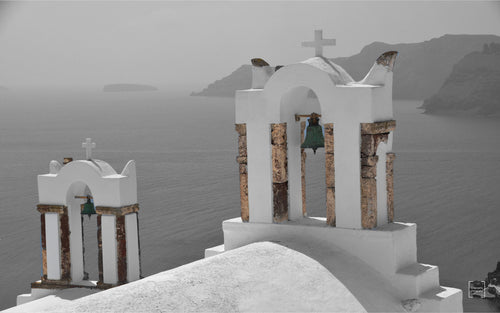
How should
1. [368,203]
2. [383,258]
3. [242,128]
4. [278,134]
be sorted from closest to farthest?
1. [383,258]
2. [368,203]
3. [278,134]
4. [242,128]

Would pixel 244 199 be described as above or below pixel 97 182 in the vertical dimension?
below

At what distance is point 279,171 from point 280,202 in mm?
500

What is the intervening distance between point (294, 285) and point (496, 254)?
98.6ft

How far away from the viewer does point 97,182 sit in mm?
12766

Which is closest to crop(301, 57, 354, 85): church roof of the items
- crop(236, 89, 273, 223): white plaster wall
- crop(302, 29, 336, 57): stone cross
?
crop(302, 29, 336, 57): stone cross

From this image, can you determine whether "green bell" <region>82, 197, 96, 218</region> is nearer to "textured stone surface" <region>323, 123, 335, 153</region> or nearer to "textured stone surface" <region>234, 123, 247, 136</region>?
"textured stone surface" <region>234, 123, 247, 136</region>

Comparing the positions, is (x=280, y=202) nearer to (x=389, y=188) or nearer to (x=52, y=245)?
(x=389, y=188)

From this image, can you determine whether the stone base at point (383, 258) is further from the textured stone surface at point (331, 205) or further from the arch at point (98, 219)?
the arch at point (98, 219)

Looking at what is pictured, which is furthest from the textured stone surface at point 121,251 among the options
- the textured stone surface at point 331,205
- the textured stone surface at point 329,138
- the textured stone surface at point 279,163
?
the textured stone surface at point 329,138

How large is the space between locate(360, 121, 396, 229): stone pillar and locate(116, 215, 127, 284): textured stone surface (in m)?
4.34

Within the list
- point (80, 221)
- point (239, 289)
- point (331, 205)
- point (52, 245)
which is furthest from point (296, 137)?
point (52, 245)

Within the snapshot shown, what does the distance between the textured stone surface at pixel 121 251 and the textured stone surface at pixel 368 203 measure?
432 centimetres

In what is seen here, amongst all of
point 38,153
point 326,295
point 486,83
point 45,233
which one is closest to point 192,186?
point 38,153

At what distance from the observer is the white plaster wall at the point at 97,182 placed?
12680 millimetres
